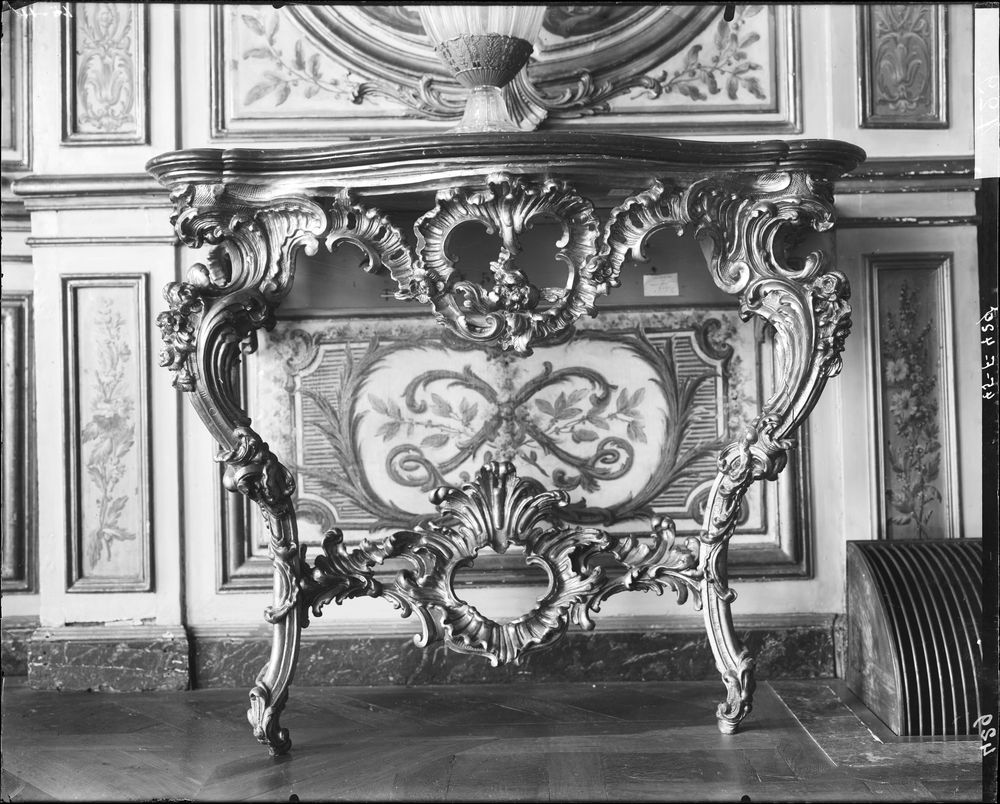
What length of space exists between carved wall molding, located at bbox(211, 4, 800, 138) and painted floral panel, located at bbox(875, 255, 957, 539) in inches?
21.5

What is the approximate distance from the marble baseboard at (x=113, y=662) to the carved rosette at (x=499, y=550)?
0.64m

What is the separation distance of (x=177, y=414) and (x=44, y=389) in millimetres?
366

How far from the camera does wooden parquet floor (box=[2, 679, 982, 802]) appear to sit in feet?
6.44

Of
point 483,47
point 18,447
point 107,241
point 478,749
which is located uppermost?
point 483,47

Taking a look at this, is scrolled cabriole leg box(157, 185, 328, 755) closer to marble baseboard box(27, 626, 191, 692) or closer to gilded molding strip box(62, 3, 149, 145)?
marble baseboard box(27, 626, 191, 692)

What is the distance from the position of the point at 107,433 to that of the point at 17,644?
26.6 inches

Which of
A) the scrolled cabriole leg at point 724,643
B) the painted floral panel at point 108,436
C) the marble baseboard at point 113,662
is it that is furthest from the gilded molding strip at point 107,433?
the scrolled cabriole leg at point 724,643

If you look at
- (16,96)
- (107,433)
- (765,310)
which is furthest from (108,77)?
(765,310)

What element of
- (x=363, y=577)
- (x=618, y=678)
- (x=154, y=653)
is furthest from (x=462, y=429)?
(x=154, y=653)

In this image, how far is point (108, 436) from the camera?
9.06 ft

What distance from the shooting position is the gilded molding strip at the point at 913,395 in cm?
276

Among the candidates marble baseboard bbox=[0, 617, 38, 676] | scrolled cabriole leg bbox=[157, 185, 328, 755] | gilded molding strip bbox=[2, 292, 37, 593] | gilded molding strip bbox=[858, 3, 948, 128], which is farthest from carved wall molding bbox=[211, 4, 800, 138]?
marble baseboard bbox=[0, 617, 38, 676]

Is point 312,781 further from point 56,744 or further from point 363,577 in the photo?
point 56,744

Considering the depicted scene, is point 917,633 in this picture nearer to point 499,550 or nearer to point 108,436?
point 499,550
